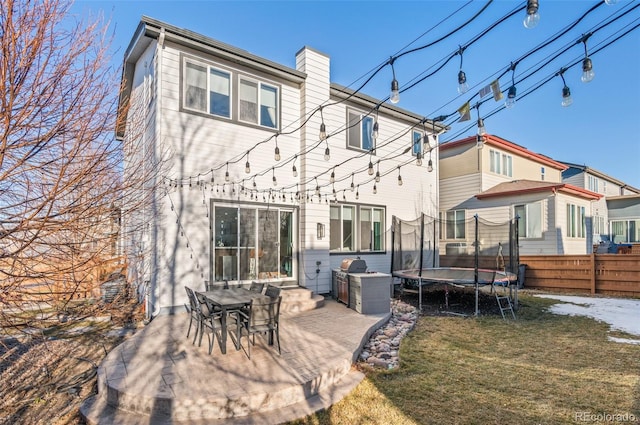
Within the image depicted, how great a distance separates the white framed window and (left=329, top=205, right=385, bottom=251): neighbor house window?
10.4 feet

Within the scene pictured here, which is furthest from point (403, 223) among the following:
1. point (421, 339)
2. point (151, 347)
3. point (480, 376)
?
point (151, 347)

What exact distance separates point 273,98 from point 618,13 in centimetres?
701

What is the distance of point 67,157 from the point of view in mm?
2852

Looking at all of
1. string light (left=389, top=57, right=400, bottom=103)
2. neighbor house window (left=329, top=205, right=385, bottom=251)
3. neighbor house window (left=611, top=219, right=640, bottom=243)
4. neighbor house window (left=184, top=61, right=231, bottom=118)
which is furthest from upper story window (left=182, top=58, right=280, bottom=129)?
neighbor house window (left=611, top=219, right=640, bottom=243)

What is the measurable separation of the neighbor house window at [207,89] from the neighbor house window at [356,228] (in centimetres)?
420

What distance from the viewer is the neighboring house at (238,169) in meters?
7.02

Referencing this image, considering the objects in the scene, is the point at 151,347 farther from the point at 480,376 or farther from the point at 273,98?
the point at 273,98

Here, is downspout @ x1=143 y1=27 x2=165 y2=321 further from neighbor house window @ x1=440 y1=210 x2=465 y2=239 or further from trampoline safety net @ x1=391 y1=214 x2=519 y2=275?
neighbor house window @ x1=440 y1=210 x2=465 y2=239

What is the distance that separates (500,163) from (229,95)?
13.7 metres

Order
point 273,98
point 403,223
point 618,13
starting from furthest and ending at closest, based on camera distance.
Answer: point 403,223 < point 273,98 < point 618,13

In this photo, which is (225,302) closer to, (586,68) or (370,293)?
(370,293)

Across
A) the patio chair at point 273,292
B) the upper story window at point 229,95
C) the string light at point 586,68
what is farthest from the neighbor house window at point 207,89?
the string light at point 586,68

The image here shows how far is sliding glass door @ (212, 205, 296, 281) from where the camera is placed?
7746 millimetres

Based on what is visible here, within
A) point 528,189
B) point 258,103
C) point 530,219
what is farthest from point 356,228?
point 530,219
